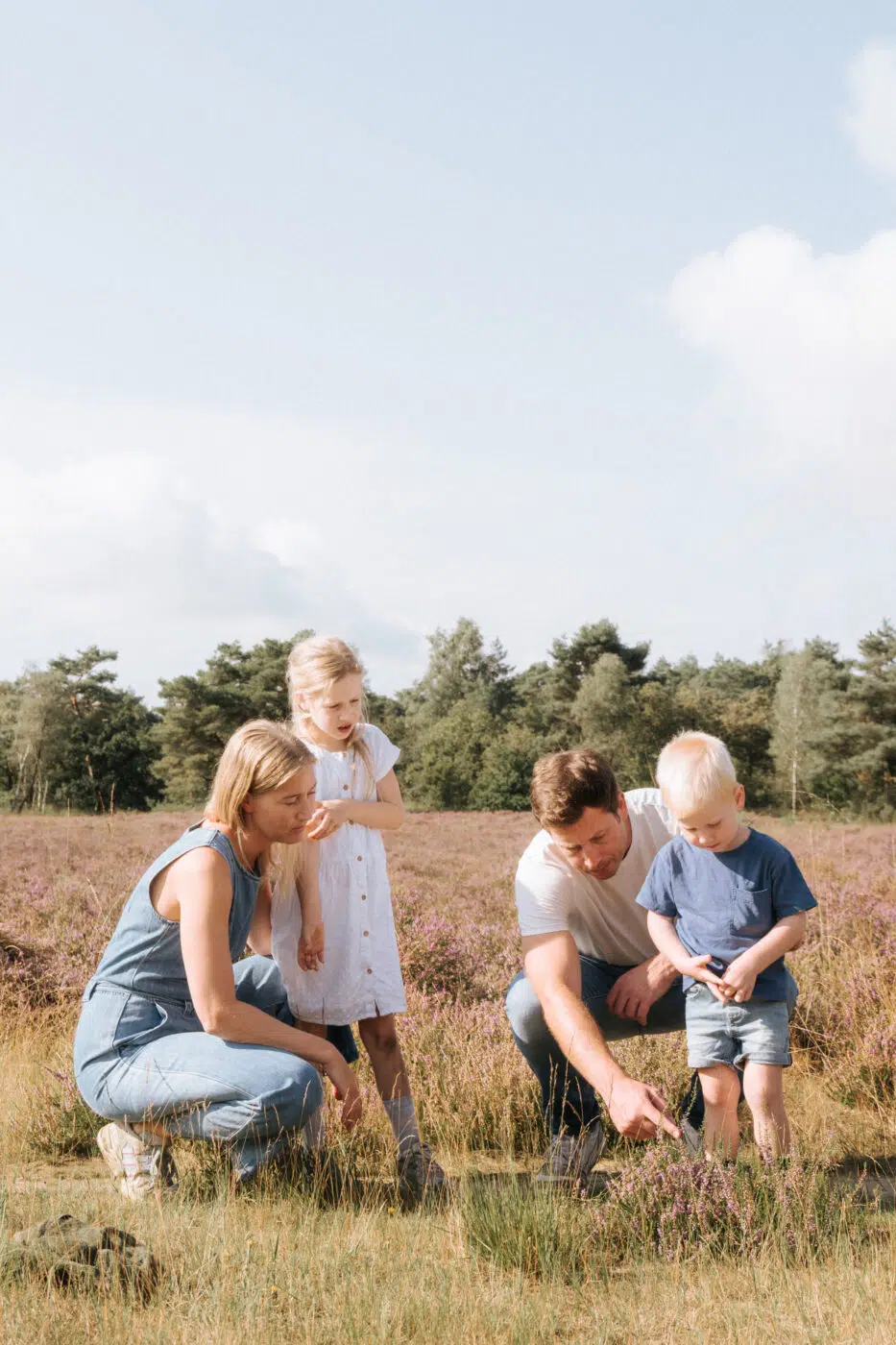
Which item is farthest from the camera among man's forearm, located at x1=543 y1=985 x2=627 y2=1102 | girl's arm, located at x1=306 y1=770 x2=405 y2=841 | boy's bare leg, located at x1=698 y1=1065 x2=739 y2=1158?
girl's arm, located at x1=306 y1=770 x2=405 y2=841

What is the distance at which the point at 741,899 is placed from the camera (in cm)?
338

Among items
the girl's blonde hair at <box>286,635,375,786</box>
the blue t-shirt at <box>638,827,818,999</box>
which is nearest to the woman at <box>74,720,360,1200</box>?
the girl's blonde hair at <box>286,635,375,786</box>

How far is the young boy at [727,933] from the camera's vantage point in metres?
3.27

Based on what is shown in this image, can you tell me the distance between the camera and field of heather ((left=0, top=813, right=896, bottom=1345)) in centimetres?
243

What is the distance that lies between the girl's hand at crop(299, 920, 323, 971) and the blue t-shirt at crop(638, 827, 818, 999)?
123 cm

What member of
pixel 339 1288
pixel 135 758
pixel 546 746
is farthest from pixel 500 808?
pixel 339 1288

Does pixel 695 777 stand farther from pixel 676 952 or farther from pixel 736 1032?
pixel 736 1032

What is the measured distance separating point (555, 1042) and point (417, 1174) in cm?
61

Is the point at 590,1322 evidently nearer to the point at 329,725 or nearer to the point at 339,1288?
the point at 339,1288

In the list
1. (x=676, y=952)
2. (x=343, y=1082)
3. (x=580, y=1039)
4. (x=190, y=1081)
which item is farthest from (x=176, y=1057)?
(x=676, y=952)

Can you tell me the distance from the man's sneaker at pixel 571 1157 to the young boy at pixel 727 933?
41 centimetres

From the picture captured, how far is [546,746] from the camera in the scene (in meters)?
43.6

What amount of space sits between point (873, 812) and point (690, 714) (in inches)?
515

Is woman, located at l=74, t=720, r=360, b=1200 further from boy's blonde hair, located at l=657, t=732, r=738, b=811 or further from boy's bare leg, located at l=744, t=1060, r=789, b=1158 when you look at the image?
boy's bare leg, located at l=744, t=1060, r=789, b=1158
